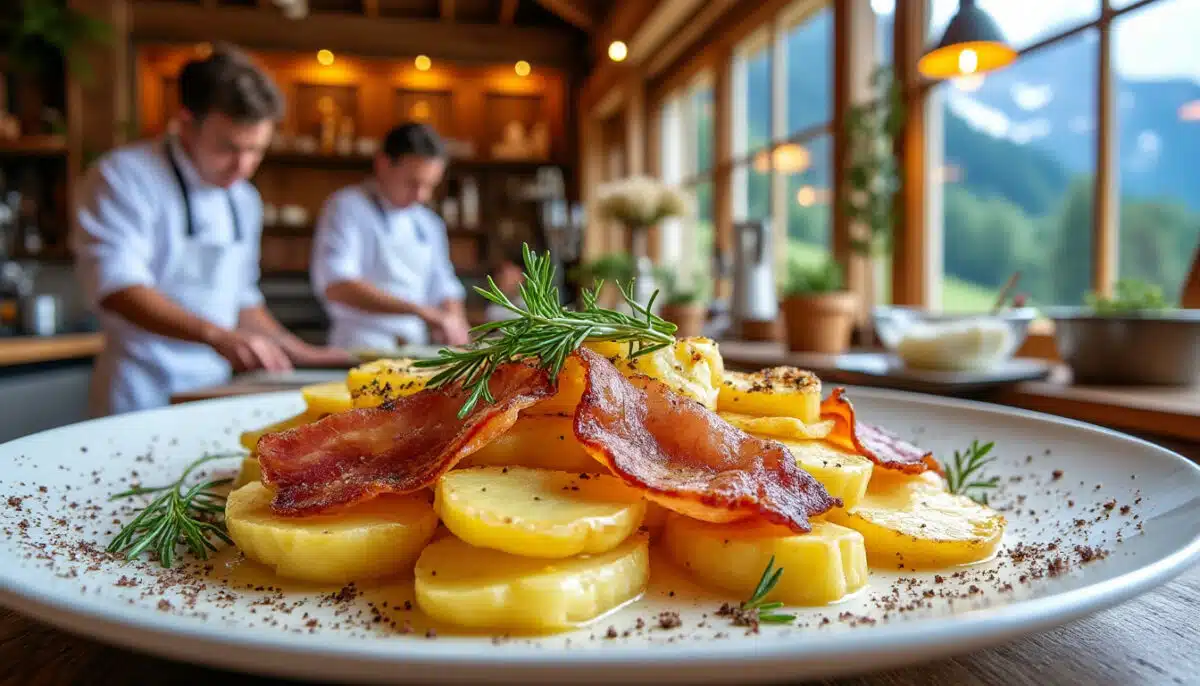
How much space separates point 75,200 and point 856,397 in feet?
28.0

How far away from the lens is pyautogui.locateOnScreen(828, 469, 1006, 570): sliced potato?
0.69 m

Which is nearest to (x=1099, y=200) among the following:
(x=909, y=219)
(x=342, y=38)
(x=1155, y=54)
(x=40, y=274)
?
(x=1155, y=54)

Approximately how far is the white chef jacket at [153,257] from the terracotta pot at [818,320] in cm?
210

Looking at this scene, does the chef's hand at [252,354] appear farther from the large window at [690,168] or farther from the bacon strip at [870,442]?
the large window at [690,168]

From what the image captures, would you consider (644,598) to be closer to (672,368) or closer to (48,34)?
(672,368)

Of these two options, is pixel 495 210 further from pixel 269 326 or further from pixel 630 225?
pixel 269 326

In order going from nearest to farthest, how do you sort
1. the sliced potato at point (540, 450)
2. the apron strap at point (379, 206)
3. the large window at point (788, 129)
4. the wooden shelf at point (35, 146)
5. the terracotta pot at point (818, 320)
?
the sliced potato at point (540, 450) < the terracotta pot at point (818, 320) < the apron strap at point (379, 206) < the large window at point (788, 129) < the wooden shelf at point (35, 146)

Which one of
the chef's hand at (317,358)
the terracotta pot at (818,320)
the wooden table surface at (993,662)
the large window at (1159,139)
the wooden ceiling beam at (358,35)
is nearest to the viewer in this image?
the wooden table surface at (993,662)

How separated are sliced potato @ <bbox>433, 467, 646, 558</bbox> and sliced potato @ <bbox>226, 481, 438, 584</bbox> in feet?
0.14

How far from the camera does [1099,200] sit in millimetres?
2893

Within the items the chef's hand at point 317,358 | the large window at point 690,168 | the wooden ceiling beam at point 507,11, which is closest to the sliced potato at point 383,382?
the chef's hand at point 317,358

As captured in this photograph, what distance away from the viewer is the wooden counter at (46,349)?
13.3 ft

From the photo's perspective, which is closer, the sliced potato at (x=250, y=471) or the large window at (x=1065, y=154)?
the sliced potato at (x=250, y=471)

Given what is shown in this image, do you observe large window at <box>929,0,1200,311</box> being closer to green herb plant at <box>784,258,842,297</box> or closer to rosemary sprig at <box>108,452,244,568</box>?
green herb plant at <box>784,258,842,297</box>
